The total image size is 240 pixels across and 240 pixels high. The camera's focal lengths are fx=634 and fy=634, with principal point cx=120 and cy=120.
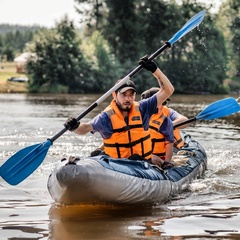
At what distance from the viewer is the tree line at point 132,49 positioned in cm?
3706

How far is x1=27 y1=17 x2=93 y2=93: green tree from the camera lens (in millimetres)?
36500

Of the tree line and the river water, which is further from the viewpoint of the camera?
the tree line

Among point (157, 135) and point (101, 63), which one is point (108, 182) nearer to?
point (157, 135)

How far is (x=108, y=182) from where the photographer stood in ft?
18.6

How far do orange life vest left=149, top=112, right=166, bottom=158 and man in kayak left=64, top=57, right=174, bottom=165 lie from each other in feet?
3.71

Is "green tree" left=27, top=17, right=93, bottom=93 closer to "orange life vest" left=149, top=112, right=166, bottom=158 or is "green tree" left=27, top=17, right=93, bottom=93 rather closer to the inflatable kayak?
"orange life vest" left=149, top=112, right=166, bottom=158

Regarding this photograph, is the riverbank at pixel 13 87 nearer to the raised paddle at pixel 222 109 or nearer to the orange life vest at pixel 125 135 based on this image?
the raised paddle at pixel 222 109

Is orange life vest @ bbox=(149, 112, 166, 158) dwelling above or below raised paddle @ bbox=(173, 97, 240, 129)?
below

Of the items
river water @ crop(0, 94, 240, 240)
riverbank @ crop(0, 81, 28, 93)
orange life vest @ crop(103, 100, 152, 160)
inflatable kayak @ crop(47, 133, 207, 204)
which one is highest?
riverbank @ crop(0, 81, 28, 93)

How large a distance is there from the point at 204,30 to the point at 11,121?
2818 centimetres

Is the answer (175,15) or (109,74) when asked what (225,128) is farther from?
(175,15)

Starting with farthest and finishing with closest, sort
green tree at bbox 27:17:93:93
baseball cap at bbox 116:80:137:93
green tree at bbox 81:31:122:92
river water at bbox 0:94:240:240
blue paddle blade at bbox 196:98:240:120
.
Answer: green tree at bbox 81:31:122:92 < green tree at bbox 27:17:93:93 < blue paddle blade at bbox 196:98:240:120 < baseball cap at bbox 116:80:137:93 < river water at bbox 0:94:240:240

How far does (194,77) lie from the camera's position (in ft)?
138

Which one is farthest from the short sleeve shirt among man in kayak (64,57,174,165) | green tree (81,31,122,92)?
green tree (81,31,122,92)
